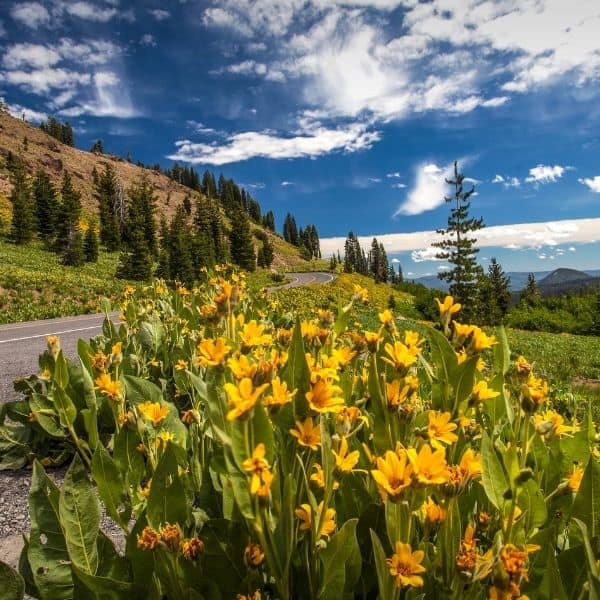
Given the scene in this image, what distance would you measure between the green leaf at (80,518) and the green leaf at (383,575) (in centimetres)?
74

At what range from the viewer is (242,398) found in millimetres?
786

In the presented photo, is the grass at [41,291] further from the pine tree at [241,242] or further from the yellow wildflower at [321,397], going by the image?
the pine tree at [241,242]

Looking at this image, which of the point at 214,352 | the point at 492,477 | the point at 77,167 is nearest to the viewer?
the point at 492,477

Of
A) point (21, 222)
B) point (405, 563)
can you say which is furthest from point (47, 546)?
point (21, 222)

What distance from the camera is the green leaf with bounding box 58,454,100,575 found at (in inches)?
42.6

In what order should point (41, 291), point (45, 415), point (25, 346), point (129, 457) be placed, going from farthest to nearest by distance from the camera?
point (41, 291) → point (25, 346) → point (45, 415) → point (129, 457)

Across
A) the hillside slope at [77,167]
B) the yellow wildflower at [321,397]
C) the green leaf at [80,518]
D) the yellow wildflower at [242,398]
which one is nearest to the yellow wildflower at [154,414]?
the green leaf at [80,518]

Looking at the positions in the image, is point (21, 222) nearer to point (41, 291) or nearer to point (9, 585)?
point (41, 291)

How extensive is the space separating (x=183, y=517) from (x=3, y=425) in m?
2.37

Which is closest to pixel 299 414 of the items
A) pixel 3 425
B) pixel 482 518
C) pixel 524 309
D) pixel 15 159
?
pixel 482 518

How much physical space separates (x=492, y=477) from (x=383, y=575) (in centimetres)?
36

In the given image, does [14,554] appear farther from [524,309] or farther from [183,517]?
[524,309]

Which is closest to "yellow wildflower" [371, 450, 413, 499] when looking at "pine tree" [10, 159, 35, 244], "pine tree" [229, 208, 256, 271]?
"pine tree" [10, 159, 35, 244]

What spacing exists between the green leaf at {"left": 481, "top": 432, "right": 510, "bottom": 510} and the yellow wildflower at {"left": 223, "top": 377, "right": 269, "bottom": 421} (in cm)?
60
